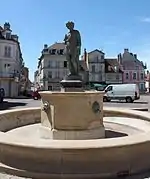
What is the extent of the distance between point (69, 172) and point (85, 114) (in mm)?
2876

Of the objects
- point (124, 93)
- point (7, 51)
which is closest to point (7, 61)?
point (7, 51)

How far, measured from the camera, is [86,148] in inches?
203

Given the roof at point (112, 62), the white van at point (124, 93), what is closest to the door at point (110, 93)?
the white van at point (124, 93)

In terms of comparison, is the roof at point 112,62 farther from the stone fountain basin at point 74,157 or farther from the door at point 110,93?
the stone fountain basin at point 74,157

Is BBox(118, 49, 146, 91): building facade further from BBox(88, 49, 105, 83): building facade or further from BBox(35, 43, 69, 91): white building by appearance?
BBox(35, 43, 69, 91): white building

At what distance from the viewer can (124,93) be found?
33250mm

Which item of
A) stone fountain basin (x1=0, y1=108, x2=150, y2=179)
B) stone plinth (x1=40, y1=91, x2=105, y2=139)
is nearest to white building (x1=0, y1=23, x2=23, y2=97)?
stone plinth (x1=40, y1=91, x2=105, y2=139)

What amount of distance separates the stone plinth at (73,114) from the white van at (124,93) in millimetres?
25345

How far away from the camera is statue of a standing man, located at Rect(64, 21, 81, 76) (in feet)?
29.8

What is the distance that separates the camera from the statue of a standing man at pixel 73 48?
9070mm

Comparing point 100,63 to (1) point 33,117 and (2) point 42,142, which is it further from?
(2) point 42,142

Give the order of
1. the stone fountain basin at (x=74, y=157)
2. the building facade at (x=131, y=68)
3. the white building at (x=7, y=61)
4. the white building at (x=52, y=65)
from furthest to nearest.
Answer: the building facade at (x=131, y=68) < the white building at (x=52, y=65) < the white building at (x=7, y=61) < the stone fountain basin at (x=74, y=157)

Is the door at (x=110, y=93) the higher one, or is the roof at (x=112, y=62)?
the roof at (x=112, y=62)

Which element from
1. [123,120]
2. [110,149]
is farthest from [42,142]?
[123,120]
